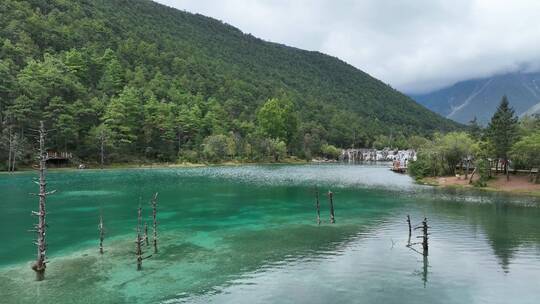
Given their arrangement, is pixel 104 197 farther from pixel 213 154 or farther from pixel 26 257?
pixel 213 154

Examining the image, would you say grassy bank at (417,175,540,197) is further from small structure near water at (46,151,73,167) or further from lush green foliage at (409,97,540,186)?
small structure near water at (46,151,73,167)

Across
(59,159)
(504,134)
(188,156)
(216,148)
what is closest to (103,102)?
(59,159)

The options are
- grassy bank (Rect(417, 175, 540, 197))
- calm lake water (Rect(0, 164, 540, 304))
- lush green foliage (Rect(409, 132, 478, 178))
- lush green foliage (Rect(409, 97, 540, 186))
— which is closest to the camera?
calm lake water (Rect(0, 164, 540, 304))

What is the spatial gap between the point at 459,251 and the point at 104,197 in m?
45.4

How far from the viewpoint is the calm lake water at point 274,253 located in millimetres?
23734

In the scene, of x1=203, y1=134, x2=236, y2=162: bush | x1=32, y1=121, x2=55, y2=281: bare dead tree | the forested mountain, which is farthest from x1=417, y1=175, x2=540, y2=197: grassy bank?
the forested mountain

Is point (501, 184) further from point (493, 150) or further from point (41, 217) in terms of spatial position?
point (41, 217)

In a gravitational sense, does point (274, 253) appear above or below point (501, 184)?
below

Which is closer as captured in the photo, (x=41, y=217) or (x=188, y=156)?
(x=41, y=217)

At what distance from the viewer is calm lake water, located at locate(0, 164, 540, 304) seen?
77.9 feet

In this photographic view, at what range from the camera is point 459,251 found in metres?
33.2

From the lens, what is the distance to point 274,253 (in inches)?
1261

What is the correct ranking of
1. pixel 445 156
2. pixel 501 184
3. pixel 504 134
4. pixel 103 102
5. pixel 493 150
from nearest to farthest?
pixel 501 184 < pixel 504 134 < pixel 493 150 < pixel 445 156 < pixel 103 102

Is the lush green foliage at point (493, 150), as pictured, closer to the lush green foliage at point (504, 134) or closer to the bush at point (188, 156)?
the lush green foliage at point (504, 134)
